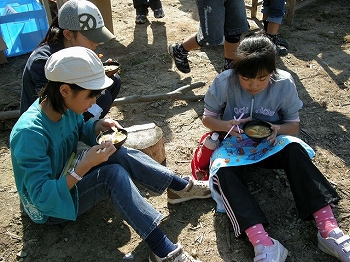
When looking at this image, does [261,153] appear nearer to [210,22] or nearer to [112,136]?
[112,136]

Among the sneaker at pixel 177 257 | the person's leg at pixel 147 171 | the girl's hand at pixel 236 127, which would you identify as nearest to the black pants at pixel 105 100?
the person's leg at pixel 147 171

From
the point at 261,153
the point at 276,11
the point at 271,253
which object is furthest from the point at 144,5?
the point at 271,253

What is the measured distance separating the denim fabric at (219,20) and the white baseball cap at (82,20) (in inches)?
50.1

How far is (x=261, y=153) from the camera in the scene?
2.46m

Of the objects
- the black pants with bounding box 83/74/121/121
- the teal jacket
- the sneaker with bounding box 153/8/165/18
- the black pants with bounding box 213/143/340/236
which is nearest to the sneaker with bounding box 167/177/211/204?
the black pants with bounding box 213/143/340/236

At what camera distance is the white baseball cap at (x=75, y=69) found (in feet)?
6.16

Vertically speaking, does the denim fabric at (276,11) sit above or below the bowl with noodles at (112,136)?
below

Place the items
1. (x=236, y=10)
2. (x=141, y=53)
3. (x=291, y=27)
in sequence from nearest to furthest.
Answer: (x=236, y=10) < (x=141, y=53) < (x=291, y=27)

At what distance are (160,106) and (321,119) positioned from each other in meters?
1.46

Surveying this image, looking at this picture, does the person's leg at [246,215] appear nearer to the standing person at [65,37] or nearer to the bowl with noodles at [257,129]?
the bowl with noodles at [257,129]

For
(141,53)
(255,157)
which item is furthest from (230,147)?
(141,53)

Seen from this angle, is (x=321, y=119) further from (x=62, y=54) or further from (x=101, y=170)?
(x=62, y=54)

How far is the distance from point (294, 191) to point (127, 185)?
3.21 ft

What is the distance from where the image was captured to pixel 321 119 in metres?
3.46
